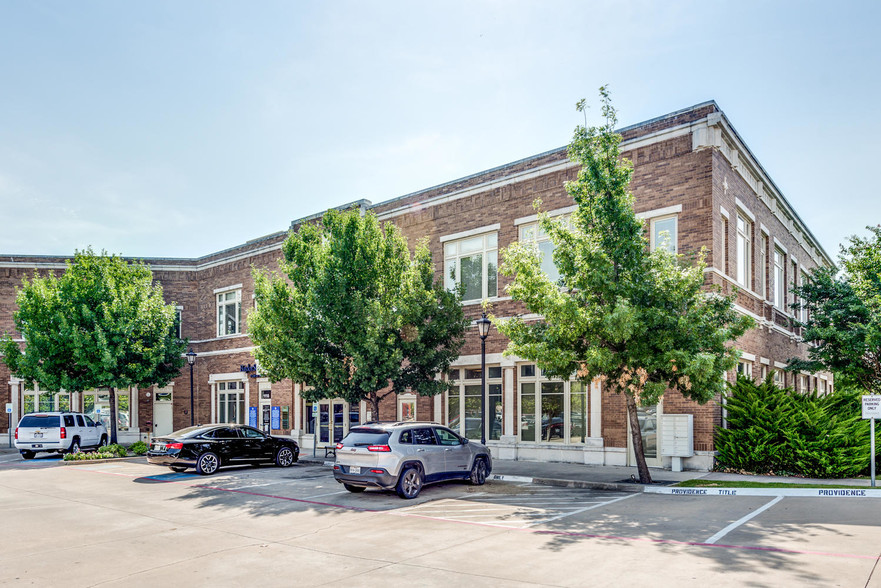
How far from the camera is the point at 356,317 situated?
20.0m

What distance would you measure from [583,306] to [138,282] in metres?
20.9

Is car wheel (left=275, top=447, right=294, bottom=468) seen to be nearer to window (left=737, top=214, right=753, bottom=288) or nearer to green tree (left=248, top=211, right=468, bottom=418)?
green tree (left=248, top=211, right=468, bottom=418)

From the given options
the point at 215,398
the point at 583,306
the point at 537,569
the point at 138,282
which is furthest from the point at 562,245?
the point at 215,398

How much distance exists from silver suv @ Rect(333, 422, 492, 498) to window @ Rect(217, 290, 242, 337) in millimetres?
19309

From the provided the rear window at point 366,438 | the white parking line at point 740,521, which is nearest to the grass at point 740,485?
the white parking line at point 740,521

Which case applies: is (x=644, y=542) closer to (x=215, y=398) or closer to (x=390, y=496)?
(x=390, y=496)

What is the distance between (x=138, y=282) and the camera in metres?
29.8

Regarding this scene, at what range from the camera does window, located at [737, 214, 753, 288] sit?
69.5 ft

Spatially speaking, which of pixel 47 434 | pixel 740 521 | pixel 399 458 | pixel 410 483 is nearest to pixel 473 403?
pixel 410 483

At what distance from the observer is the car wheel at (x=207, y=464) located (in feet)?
62.6

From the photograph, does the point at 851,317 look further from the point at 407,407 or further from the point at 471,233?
the point at 407,407

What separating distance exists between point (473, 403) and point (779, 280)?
506 inches

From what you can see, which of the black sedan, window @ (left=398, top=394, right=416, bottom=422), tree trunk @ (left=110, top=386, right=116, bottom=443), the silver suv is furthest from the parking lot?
tree trunk @ (left=110, top=386, right=116, bottom=443)

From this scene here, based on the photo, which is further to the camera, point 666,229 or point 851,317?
point 851,317
